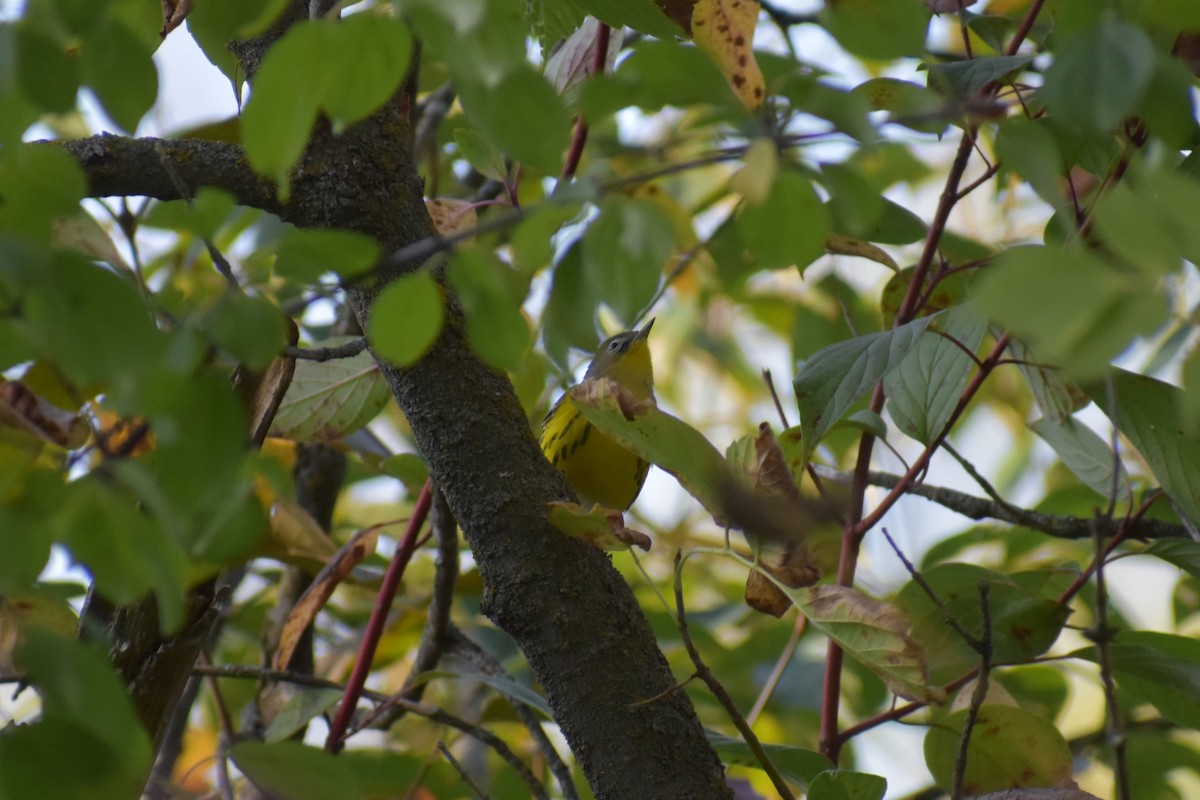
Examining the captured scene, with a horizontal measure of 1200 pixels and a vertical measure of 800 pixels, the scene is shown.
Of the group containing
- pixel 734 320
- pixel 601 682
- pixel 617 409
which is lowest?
pixel 601 682

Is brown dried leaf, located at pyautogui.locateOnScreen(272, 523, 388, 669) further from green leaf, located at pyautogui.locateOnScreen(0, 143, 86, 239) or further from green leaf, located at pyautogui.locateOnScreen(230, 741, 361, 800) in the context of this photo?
green leaf, located at pyautogui.locateOnScreen(0, 143, 86, 239)

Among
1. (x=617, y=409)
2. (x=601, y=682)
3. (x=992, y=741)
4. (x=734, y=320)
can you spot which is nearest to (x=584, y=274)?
(x=617, y=409)

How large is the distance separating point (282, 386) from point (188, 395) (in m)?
0.57

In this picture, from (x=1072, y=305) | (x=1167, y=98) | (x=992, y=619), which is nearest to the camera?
(x=1072, y=305)

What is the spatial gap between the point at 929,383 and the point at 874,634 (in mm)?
296

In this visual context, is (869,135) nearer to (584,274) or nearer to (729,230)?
(584,274)

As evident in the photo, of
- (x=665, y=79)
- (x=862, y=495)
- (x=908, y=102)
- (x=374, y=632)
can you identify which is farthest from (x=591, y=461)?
(x=665, y=79)

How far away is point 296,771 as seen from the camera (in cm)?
72

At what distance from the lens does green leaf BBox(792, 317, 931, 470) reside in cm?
87

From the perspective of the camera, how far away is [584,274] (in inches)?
20.7

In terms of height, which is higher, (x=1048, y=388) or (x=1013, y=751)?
(x=1048, y=388)

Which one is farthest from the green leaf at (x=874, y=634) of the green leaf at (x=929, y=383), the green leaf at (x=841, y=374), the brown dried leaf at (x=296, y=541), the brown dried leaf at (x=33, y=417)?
the brown dried leaf at (x=296, y=541)

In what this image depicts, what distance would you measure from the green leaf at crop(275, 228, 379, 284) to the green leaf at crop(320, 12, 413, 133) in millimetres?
54

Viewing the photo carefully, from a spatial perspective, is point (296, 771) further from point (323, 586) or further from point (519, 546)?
point (323, 586)
